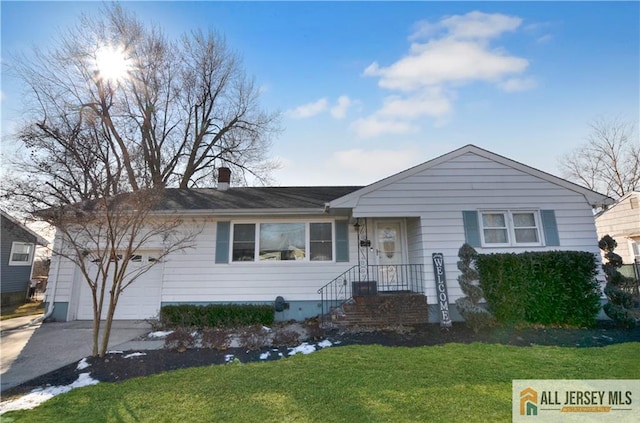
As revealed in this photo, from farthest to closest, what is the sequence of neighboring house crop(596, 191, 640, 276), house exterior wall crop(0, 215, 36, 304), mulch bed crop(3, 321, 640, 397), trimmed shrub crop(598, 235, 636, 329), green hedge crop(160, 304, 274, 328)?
house exterior wall crop(0, 215, 36, 304) → neighboring house crop(596, 191, 640, 276) → green hedge crop(160, 304, 274, 328) → trimmed shrub crop(598, 235, 636, 329) → mulch bed crop(3, 321, 640, 397)

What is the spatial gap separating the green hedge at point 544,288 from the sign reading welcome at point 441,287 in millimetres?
960

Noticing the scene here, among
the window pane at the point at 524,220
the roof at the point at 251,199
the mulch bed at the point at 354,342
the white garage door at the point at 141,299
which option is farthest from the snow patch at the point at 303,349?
the window pane at the point at 524,220

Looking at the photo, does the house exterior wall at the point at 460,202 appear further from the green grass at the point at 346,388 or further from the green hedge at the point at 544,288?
the green grass at the point at 346,388

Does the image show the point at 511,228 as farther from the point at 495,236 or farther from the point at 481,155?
the point at 481,155

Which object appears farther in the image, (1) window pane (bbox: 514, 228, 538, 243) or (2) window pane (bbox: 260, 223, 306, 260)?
(2) window pane (bbox: 260, 223, 306, 260)

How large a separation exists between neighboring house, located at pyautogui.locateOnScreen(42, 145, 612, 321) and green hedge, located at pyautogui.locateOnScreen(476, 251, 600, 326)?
0.91m

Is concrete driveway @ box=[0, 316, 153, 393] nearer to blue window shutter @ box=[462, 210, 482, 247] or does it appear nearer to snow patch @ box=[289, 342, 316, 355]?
snow patch @ box=[289, 342, 316, 355]

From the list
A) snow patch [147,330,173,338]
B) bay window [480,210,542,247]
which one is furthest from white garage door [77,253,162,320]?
bay window [480,210,542,247]

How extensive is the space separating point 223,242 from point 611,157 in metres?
29.9

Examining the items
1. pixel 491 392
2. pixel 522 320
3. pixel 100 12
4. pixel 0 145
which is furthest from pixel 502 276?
pixel 100 12

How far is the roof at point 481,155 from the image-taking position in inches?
328

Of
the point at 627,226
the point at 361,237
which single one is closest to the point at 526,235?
the point at 361,237

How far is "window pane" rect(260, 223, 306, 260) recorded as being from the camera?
30.1 ft

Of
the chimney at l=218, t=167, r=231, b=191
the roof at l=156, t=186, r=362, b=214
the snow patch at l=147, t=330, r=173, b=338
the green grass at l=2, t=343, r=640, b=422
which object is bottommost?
the snow patch at l=147, t=330, r=173, b=338
